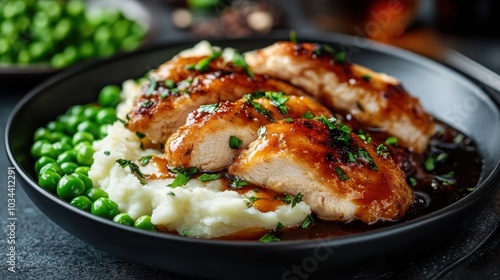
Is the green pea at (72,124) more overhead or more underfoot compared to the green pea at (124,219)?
more overhead

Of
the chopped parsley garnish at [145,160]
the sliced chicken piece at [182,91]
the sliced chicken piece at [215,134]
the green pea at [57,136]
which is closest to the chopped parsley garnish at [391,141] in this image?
the sliced chicken piece at [182,91]

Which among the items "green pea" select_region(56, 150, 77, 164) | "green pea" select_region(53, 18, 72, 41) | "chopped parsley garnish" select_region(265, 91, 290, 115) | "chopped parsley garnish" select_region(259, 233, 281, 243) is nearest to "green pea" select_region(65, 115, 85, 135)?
"green pea" select_region(56, 150, 77, 164)

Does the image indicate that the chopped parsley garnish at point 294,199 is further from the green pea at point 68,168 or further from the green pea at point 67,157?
the green pea at point 67,157

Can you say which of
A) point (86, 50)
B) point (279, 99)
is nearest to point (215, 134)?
point (279, 99)

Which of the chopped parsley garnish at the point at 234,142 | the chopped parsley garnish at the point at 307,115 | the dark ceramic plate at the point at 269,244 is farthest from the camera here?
the chopped parsley garnish at the point at 307,115

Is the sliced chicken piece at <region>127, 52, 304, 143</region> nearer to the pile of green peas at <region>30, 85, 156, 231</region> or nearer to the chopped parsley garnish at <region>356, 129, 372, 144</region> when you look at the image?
the pile of green peas at <region>30, 85, 156, 231</region>

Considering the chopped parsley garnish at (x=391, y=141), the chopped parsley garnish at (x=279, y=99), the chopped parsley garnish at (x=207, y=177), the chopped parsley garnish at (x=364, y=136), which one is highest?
the chopped parsley garnish at (x=279, y=99)

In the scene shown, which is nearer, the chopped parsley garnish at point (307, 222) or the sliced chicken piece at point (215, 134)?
the chopped parsley garnish at point (307, 222)

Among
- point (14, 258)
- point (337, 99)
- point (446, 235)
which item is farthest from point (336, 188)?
point (14, 258)

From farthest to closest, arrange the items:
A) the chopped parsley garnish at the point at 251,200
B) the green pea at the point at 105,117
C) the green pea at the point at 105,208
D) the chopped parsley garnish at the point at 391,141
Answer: the green pea at the point at 105,117 → the chopped parsley garnish at the point at 391,141 → the green pea at the point at 105,208 → the chopped parsley garnish at the point at 251,200
